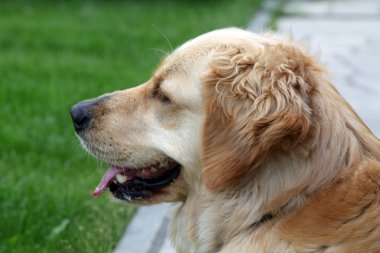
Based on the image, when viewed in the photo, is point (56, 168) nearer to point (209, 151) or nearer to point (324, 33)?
point (209, 151)

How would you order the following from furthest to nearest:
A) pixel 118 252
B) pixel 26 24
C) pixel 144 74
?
pixel 26 24
pixel 144 74
pixel 118 252

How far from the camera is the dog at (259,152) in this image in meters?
3.23

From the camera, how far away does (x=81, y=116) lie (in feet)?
12.7

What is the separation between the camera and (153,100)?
3.77m

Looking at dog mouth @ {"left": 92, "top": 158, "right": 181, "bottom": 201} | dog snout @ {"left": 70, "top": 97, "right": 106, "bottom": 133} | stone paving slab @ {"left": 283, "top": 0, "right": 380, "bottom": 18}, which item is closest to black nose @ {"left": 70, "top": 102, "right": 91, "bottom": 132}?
dog snout @ {"left": 70, "top": 97, "right": 106, "bottom": 133}

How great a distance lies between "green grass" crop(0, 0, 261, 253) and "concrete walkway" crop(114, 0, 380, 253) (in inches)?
6.8

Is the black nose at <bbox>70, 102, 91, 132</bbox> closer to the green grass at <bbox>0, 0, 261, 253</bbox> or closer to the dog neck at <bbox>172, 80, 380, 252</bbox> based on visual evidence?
A: the green grass at <bbox>0, 0, 261, 253</bbox>

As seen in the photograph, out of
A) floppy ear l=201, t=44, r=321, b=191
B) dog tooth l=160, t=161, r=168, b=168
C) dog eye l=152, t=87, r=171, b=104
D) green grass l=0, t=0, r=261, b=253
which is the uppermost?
floppy ear l=201, t=44, r=321, b=191

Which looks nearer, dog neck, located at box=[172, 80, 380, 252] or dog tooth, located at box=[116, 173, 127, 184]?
dog neck, located at box=[172, 80, 380, 252]

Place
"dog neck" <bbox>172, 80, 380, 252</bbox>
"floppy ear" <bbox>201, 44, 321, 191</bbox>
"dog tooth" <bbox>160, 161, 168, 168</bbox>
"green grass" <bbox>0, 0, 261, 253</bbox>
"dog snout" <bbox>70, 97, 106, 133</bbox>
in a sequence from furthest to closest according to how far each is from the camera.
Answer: "green grass" <bbox>0, 0, 261, 253</bbox> < "dog snout" <bbox>70, 97, 106, 133</bbox> < "dog tooth" <bbox>160, 161, 168, 168</bbox> < "dog neck" <bbox>172, 80, 380, 252</bbox> < "floppy ear" <bbox>201, 44, 321, 191</bbox>

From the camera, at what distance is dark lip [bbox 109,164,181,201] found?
12.2ft

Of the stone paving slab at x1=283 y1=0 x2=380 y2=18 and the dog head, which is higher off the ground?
the dog head

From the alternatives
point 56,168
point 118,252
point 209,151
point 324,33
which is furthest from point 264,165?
point 324,33

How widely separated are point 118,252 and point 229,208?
1625 mm
